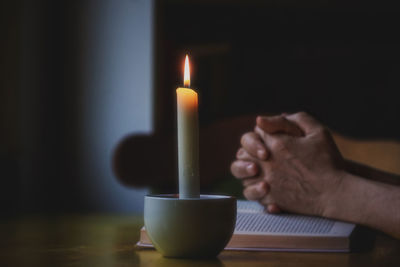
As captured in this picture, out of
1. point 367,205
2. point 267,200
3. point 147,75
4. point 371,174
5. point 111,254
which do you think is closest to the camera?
point 111,254

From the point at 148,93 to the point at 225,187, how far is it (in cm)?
109

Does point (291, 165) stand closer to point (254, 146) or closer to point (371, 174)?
point (254, 146)

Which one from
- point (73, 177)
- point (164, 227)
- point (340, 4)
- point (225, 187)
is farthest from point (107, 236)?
point (340, 4)

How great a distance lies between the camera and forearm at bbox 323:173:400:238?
845 mm

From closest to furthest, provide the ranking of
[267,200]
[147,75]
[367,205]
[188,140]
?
[188,140] < [367,205] < [267,200] < [147,75]

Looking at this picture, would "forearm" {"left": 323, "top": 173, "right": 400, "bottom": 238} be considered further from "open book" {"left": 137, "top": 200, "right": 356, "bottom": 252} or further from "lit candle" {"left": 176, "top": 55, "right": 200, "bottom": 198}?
"lit candle" {"left": 176, "top": 55, "right": 200, "bottom": 198}

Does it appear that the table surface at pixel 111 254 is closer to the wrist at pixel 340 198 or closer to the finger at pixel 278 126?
the wrist at pixel 340 198

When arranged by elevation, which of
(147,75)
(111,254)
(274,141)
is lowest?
(111,254)

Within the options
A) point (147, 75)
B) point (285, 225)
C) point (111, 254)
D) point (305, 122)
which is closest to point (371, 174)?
point (305, 122)

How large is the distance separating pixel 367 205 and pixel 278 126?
8.3 inches

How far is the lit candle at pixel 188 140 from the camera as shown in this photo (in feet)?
1.87

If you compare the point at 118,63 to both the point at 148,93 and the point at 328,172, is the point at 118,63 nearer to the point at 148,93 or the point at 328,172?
the point at 148,93

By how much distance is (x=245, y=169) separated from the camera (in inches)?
40.7

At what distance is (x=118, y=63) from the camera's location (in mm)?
2869
